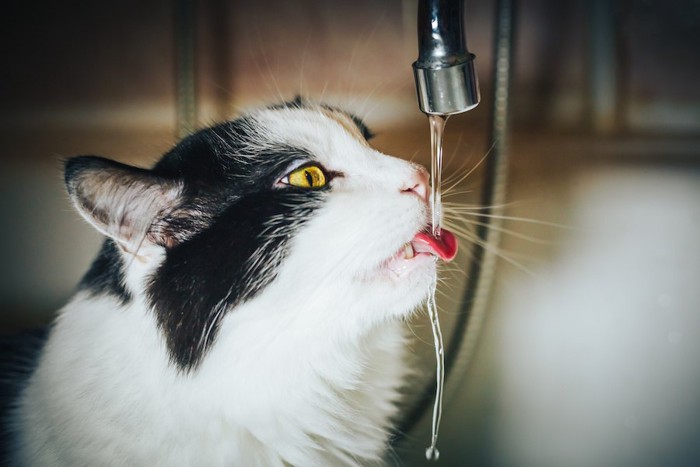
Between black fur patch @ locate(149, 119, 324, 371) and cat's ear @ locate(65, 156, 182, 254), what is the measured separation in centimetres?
2

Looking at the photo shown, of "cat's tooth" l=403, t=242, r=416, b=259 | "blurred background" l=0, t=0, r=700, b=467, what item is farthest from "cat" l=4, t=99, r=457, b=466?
"blurred background" l=0, t=0, r=700, b=467

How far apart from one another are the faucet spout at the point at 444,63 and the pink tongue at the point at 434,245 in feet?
0.40

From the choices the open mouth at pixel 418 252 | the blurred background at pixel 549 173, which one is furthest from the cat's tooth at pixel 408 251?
the blurred background at pixel 549 173

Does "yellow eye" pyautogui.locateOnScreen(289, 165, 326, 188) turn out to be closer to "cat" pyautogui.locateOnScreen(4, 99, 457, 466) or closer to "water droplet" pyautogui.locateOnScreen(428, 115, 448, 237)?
"cat" pyautogui.locateOnScreen(4, 99, 457, 466)

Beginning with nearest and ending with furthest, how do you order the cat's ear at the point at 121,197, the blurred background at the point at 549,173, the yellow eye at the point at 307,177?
1. the cat's ear at the point at 121,197
2. the yellow eye at the point at 307,177
3. the blurred background at the point at 549,173

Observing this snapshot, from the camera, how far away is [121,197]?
0.53 m

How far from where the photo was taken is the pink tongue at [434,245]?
0.59 m

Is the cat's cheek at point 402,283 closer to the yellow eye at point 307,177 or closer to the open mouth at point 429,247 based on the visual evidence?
the open mouth at point 429,247

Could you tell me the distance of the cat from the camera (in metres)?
0.57

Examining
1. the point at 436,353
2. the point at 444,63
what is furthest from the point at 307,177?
the point at 436,353

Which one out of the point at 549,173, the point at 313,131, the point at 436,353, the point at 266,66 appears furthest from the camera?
the point at 549,173

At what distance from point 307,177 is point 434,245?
5.8 inches

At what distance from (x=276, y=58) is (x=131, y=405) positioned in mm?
551

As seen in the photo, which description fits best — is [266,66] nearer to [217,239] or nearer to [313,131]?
[313,131]
